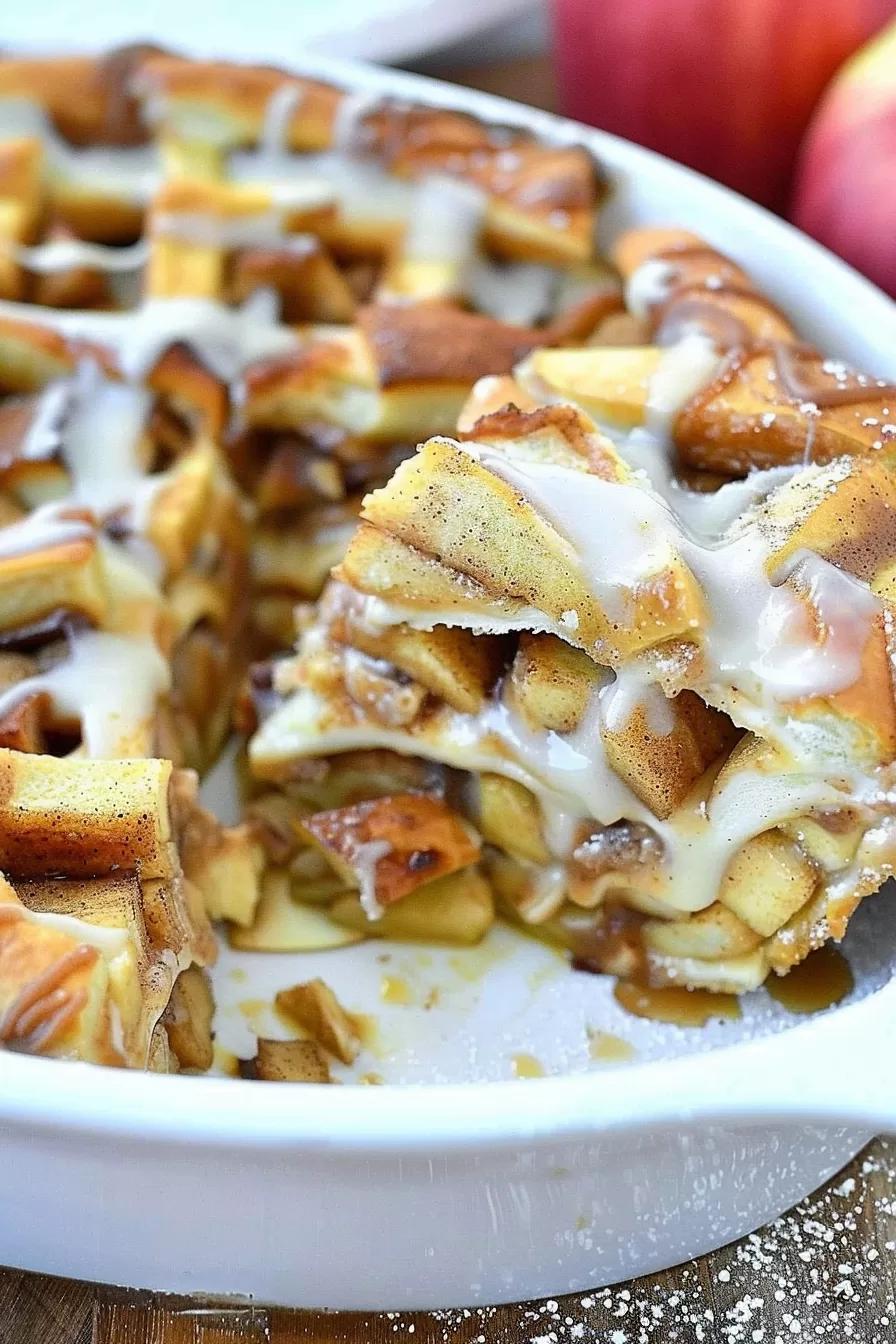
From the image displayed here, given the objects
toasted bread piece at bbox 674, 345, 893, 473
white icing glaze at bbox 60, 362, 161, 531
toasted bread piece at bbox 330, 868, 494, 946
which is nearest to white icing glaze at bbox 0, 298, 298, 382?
white icing glaze at bbox 60, 362, 161, 531

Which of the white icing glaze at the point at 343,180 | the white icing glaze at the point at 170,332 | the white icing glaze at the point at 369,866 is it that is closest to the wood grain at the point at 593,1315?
the white icing glaze at the point at 369,866

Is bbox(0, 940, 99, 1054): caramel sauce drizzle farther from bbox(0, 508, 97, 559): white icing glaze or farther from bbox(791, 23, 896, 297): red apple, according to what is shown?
bbox(791, 23, 896, 297): red apple

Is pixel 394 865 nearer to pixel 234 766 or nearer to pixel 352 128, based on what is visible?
pixel 234 766

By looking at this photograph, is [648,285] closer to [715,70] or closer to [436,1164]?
[715,70]

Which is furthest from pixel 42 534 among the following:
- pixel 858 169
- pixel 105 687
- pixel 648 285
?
pixel 858 169

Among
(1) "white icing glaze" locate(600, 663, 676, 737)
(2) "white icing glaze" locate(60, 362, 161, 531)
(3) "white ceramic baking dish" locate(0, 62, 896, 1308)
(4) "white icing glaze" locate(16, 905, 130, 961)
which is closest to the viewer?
(3) "white ceramic baking dish" locate(0, 62, 896, 1308)

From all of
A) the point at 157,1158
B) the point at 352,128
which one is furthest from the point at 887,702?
the point at 352,128
